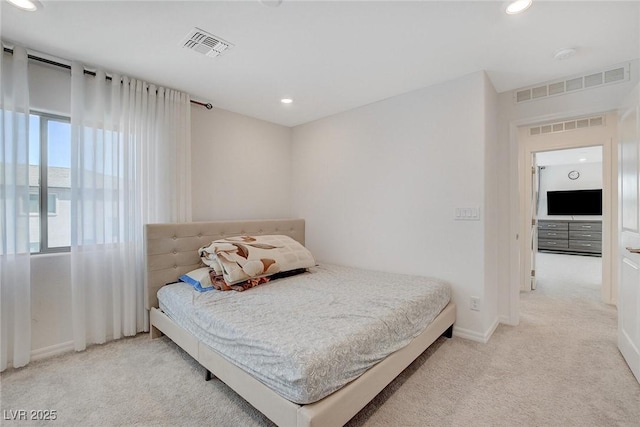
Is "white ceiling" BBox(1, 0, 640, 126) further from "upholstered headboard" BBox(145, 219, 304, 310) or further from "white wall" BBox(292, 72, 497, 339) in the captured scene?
"upholstered headboard" BBox(145, 219, 304, 310)

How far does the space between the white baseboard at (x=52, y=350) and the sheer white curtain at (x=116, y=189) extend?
0.10 m

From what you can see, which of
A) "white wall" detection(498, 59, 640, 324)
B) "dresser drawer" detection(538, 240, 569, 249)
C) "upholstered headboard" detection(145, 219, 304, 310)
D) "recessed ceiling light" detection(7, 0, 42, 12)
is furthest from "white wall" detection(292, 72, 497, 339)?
"dresser drawer" detection(538, 240, 569, 249)

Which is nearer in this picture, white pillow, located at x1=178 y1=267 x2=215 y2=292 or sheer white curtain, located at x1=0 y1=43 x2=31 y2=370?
sheer white curtain, located at x1=0 y1=43 x2=31 y2=370

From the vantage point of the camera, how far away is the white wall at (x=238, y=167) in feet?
10.4

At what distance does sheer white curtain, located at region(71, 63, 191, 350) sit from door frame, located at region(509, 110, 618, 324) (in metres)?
3.51

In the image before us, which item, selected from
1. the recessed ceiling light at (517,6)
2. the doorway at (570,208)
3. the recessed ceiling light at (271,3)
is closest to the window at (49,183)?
the recessed ceiling light at (271,3)

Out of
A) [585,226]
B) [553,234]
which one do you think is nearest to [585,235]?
[585,226]

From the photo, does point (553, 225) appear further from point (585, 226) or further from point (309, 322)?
point (309, 322)

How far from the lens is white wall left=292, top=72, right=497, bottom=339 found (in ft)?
8.30

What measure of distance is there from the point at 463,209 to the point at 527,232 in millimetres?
2369

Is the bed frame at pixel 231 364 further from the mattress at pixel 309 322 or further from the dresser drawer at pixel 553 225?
the dresser drawer at pixel 553 225

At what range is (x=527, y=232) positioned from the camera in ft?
13.6

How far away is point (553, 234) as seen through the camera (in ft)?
25.2

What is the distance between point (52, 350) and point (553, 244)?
32.9 ft
